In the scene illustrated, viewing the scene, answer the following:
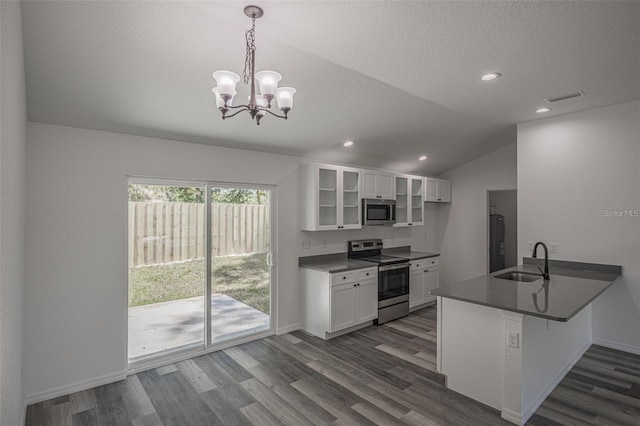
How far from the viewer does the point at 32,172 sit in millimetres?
2816

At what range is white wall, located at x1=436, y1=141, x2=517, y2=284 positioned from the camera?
5.79m

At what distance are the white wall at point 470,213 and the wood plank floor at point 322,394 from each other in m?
2.56

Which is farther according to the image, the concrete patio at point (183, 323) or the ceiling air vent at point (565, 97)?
the concrete patio at point (183, 323)

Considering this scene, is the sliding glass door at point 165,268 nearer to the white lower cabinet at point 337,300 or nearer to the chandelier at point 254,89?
the white lower cabinet at point 337,300

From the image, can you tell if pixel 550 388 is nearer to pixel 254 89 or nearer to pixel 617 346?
Answer: pixel 617 346

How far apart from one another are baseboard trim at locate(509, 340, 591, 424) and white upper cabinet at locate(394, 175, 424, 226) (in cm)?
283

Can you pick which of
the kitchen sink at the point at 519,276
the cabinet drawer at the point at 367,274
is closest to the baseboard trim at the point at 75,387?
the cabinet drawer at the point at 367,274

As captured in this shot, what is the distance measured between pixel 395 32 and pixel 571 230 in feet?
10.9

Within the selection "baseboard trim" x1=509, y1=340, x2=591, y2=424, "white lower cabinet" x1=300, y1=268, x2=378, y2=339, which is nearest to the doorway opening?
"baseboard trim" x1=509, y1=340, x2=591, y2=424

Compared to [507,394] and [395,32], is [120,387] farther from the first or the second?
[395,32]

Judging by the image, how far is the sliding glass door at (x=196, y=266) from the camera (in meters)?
3.53

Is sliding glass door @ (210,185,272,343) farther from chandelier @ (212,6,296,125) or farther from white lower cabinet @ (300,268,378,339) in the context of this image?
chandelier @ (212,6,296,125)

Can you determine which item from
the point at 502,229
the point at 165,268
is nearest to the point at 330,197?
the point at 165,268

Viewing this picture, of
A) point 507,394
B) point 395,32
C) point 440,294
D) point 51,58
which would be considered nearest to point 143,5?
point 51,58
